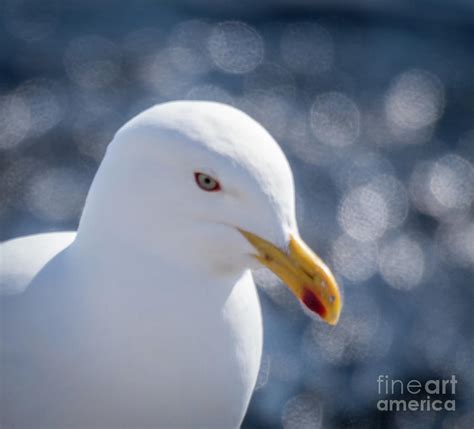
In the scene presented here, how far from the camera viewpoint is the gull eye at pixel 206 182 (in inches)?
64.3

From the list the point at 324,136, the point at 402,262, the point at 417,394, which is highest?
the point at 324,136

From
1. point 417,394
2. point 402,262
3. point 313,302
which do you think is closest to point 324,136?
point 402,262

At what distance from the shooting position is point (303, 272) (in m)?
1.72

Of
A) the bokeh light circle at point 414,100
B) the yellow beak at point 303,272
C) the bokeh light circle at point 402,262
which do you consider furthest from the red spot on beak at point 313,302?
the bokeh light circle at point 414,100

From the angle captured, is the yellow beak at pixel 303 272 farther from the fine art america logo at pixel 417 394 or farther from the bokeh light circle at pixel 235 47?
the bokeh light circle at pixel 235 47

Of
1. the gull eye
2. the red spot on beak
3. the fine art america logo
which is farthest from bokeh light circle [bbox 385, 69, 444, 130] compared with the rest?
the gull eye

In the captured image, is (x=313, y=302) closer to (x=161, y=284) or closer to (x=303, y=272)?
(x=303, y=272)

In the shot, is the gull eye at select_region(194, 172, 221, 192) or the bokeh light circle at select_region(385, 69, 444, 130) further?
the bokeh light circle at select_region(385, 69, 444, 130)

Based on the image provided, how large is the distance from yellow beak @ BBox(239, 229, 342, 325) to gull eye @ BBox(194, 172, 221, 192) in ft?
0.30

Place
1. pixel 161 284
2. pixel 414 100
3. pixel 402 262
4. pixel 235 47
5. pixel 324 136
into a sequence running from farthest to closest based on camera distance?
pixel 235 47, pixel 414 100, pixel 324 136, pixel 402 262, pixel 161 284

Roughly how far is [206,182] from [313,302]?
0.97 ft

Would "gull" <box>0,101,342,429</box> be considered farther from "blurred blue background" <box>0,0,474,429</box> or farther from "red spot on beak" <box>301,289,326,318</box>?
"blurred blue background" <box>0,0,474,429</box>

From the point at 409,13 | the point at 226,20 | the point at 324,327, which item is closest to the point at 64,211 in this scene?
the point at 324,327

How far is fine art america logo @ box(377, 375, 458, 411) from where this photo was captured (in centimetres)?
360
